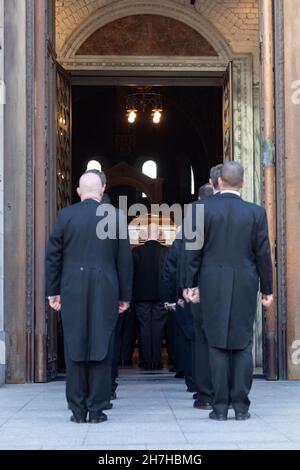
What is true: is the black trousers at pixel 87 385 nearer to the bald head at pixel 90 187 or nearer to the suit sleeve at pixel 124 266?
the suit sleeve at pixel 124 266

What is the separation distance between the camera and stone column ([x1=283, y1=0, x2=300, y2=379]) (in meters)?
9.71

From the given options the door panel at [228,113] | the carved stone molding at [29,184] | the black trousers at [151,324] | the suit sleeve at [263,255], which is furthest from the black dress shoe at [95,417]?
the door panel at [228,113]

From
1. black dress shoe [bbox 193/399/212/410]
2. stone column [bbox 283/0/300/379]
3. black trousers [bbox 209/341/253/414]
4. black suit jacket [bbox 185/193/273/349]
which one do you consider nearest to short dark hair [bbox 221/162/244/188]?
black suit jacket [bbox 185/193/273/349]

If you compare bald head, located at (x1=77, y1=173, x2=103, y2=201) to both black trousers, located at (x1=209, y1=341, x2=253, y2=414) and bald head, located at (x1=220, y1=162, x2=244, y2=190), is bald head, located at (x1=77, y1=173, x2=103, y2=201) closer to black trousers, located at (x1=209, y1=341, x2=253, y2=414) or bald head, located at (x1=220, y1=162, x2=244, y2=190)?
bald head, located at (x1=220, y1=162, x2=244, y2=190)

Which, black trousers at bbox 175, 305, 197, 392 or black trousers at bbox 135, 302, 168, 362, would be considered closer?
black trousers at bbox 175, 305, 197, 392

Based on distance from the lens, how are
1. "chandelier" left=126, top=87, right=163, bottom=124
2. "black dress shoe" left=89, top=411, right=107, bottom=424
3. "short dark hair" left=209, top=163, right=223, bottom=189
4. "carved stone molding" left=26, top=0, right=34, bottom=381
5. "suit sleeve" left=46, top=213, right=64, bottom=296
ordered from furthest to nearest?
"chandelier" left=126, top=87, right=163, bottom=124 → "carved stone molding" left=26, top=0, right=34, bottom=381 → "short dark hair" left=209, top=163, right=223, bottom=189 → "suit sleeve" left=46, top=213, right=64, bottom=296 → "black dress shoe" left=89, top=411, right=107, bottom=424

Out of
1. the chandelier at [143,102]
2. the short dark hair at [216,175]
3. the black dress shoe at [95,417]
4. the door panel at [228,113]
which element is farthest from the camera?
the chandelier at [143,102]

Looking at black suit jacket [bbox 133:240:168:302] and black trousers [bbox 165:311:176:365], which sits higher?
black suit jacket [bbox 133:240:168:302]

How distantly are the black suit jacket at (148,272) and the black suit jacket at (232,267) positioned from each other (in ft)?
19.3

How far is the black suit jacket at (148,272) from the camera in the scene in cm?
1284

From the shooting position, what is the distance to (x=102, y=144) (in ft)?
103

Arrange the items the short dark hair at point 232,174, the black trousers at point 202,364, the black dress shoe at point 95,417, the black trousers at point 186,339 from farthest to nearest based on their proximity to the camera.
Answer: the black trousers at point 186,339 < the black trousers at point 202,364 < the short dark hair at point 232,174 < the black dress shoe at point 95,417

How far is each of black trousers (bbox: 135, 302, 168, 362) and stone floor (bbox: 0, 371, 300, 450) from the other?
3.44m

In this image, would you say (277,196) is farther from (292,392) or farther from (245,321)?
(245,321)
